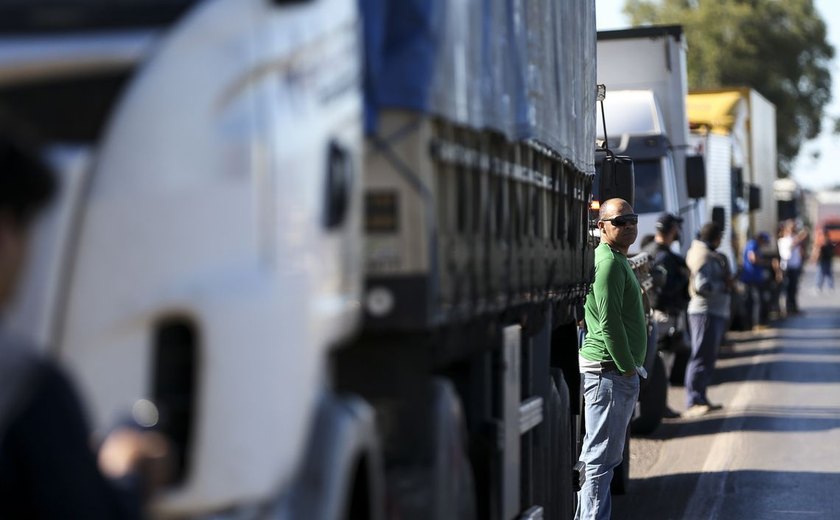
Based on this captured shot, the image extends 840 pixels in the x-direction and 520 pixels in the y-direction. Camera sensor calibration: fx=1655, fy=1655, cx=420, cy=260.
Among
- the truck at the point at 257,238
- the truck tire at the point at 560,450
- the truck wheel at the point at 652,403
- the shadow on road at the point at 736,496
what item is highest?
the truck at the point at 257,238

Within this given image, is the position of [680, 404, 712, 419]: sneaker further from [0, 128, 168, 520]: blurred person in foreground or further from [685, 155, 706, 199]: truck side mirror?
[0, 128, 168, 520]: blurred person in foreground

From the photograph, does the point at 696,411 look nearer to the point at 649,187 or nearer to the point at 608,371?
the point at 649,187

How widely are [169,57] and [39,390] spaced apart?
106 centimetres

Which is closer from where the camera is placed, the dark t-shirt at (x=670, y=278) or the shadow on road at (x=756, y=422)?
the shadow on road at (x=756, y=422)

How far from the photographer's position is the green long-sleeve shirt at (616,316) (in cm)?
914

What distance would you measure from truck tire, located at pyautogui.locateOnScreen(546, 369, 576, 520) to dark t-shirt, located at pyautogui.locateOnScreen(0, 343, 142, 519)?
5.23m

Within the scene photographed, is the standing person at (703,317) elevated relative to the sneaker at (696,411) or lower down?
elevated

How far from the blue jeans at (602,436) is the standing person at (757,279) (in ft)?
67.6

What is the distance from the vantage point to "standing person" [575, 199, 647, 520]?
916 cm

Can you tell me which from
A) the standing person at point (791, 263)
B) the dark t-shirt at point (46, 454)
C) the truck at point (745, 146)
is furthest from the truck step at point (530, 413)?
the standing person at point (791, 263)

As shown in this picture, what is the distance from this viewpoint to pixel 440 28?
5.08m

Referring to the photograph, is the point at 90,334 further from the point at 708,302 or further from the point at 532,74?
the point at 708,302

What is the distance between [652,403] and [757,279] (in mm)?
15558

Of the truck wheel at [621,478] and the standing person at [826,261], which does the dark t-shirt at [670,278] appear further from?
the standing person at [826,261]
